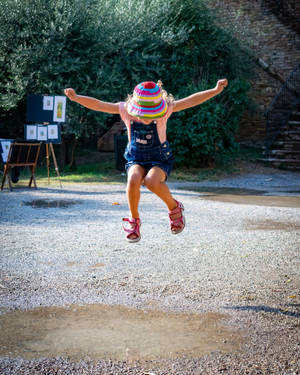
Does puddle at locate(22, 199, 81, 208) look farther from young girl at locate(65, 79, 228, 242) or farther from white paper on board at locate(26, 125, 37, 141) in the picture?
young girl at locate(65, 79, 228, 242)

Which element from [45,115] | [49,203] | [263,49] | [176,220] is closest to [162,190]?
[176,220]

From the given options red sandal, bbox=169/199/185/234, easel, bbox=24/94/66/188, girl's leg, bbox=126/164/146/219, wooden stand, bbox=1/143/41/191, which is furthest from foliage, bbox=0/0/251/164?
girl's leg, bbox=126/164/146/219

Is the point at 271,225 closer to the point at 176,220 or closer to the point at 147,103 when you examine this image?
the point at 176,220

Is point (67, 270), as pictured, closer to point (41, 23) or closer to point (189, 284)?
point (189, 284)

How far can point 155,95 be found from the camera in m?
4.55

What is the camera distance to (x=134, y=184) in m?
4.42

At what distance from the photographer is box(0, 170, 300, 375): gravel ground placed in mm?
2945

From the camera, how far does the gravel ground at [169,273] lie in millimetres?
2945

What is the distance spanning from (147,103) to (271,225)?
346cm

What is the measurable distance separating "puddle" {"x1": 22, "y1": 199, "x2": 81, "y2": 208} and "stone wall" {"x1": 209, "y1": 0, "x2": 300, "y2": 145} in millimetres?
10946

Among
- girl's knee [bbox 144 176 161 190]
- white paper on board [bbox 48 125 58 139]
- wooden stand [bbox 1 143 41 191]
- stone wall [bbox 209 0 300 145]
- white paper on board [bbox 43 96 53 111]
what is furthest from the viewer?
stone wall [bbox 209 0 300 145]

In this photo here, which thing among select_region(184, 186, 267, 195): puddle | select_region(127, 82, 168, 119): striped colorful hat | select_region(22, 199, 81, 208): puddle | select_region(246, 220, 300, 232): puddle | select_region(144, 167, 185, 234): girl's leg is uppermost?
select_region(127, 82, 168, 119): striped colorful hat

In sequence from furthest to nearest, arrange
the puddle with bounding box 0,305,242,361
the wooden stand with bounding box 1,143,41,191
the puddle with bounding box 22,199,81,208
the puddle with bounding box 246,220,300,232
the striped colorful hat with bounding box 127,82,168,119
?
the wooden stand with bounding box 1,143,41,191 → the puddle with bounding box 22,199,81,208 → the puddle with bounding box 246,220,300,232 → the striped colorful hat with bounding box 127,82,168,119 → the puddle with bounding box 0,305,242,361

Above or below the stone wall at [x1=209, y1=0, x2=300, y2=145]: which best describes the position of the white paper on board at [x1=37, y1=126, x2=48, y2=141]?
below
